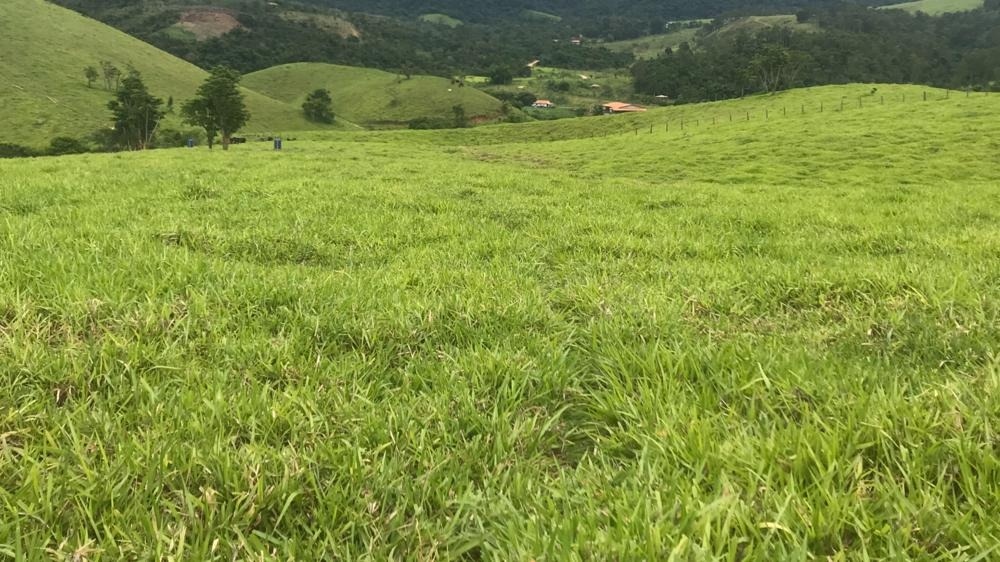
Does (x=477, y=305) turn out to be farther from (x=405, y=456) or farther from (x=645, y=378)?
(x=405, y=456)

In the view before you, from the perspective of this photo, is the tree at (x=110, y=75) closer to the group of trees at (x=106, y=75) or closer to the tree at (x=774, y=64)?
the group of trees at (x=106, y=75)

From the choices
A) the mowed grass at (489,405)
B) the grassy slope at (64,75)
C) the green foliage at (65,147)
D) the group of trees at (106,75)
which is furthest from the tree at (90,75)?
the mowed grass at (489,405)

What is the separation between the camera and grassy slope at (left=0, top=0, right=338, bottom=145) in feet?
390

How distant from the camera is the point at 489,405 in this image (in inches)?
129

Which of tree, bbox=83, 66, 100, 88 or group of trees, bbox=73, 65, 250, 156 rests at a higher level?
tree, bbox=83, 66, 100, 88

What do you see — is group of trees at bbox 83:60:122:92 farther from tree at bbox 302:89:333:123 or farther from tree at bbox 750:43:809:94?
tree at bbox 750:43:809:94

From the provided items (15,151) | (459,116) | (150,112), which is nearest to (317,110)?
(459,116)

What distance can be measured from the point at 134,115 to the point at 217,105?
1327 inches

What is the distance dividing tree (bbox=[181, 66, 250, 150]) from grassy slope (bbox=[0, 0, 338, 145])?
56.6 m

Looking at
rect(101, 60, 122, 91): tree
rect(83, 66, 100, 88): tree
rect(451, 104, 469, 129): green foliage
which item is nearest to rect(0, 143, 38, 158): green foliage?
rect(83, 66, 100, 88): tree

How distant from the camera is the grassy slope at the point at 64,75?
11888cm

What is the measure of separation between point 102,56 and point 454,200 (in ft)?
650

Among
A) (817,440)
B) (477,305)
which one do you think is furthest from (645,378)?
(477,305)

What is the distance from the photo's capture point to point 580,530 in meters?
2.05
